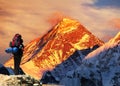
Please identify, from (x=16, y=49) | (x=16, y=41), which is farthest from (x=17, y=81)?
(x=16, y=41)

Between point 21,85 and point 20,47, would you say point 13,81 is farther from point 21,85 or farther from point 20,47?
point 20,47

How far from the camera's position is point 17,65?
2328cm

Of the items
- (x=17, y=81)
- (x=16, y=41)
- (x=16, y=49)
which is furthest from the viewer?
(x=16, y=41)

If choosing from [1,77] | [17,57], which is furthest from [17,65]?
[1,77]

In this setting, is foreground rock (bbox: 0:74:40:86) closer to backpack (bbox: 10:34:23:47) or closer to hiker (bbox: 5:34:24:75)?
hiker (bbox: 5:34:24:75)

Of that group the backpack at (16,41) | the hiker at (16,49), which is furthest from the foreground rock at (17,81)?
the backpack at (16,41)

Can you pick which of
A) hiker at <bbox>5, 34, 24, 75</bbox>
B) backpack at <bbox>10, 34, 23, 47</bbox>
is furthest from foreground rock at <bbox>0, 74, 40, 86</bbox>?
backpack at <bbox>10, 34, 23, 47</bbox>

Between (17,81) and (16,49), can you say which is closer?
(17,81)

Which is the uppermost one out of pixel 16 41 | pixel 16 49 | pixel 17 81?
pixel 16 41

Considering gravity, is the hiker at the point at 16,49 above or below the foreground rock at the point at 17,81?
above

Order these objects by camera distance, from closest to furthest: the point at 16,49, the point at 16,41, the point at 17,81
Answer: the point at 17,81
the point at 16,49
the point at 16,41

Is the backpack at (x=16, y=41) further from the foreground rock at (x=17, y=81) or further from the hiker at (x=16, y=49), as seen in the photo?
the foreground rock at (x=17, y=81)

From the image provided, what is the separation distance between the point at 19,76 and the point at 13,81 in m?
0.65

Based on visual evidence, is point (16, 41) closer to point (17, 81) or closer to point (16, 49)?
point (16, 49)
